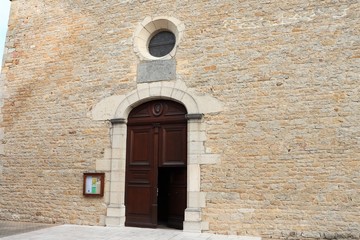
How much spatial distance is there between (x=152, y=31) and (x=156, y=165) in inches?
106

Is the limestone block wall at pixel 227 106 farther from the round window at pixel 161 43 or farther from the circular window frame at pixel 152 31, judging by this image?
the round window at pixel 161 43

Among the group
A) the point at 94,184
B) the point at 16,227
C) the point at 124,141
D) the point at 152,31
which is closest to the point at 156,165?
the point at 124,141

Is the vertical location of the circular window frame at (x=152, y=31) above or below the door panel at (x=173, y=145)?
above

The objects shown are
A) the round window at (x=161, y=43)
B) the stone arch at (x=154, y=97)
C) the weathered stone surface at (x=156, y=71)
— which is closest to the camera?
the stone arch at (x=154, y=97)

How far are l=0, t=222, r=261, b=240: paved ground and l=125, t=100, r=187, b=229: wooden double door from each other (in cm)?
39

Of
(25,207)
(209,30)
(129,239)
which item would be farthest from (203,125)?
(25,207)

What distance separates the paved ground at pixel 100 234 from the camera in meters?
5.65

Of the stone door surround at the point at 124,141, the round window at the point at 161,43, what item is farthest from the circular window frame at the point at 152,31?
the stone door surround at the point at 124,141

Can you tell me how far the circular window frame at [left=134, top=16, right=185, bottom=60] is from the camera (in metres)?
6.93

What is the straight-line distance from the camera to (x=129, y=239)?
5.50 metres

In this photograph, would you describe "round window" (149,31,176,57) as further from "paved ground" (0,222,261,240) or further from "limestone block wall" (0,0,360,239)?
"paved ground" (0,222,261,240)

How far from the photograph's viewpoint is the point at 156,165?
22.2 ft

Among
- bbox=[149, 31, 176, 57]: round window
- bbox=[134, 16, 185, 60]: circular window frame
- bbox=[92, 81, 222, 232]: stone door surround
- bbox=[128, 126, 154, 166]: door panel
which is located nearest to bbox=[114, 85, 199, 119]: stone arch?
bbox=[92, 81, 222, 232]: stone door surround

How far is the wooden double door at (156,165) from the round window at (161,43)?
1009 millimetres
